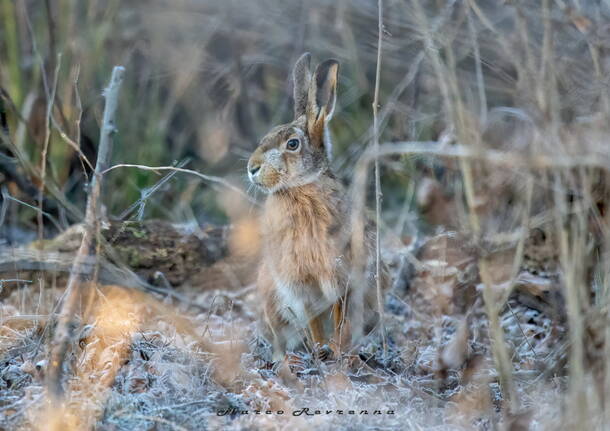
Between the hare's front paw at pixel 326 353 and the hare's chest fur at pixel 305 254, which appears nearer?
the hare's front paw at pixel 326 353

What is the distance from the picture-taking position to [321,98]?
5215mm

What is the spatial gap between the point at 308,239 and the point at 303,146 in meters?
0.59

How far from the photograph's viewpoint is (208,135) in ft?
27.1

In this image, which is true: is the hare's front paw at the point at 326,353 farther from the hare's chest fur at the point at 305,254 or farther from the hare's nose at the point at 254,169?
the hare's nose at the point at 254,169

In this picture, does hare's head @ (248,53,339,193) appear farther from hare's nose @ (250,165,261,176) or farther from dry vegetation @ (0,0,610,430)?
dry vegetation @ (0,0,610,430)

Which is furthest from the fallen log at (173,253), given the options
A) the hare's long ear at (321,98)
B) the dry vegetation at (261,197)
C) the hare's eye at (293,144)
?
the hare's long ear at (321,98)

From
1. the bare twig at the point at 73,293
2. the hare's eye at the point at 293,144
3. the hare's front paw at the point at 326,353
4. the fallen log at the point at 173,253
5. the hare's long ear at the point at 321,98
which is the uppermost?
the hare's long ear at the point at 321,98

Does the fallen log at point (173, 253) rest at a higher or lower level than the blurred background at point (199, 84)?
lower

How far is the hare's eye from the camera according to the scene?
5.12 m

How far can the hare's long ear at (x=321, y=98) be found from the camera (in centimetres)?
517

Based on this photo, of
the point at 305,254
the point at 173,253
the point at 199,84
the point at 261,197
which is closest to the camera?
the point at 305,254

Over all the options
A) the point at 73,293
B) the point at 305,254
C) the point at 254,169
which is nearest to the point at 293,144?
the point at 254,169

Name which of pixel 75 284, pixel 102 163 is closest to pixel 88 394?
pixel 75 284

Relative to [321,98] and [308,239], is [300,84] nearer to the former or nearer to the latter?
[321,98]
